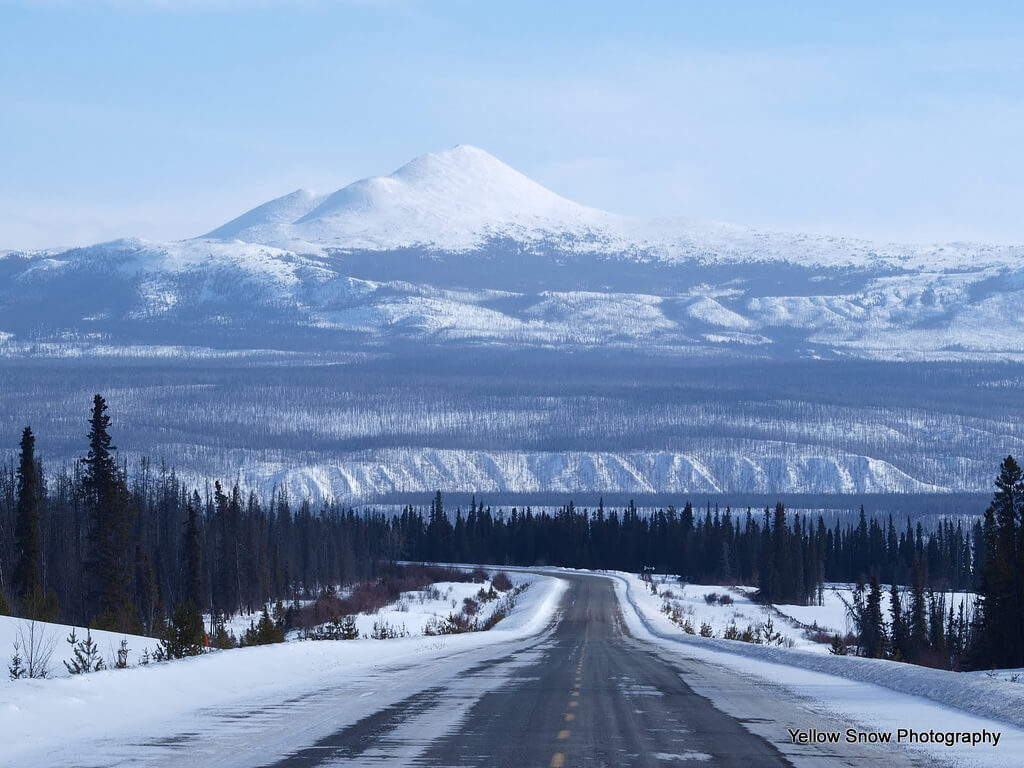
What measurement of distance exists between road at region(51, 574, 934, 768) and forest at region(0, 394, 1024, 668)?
36.4ft

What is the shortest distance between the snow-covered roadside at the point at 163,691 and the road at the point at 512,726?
0.63m

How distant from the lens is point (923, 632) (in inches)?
3027

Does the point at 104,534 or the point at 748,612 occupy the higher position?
the point at 104,534

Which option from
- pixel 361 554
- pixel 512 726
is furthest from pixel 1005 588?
pixel 361 554

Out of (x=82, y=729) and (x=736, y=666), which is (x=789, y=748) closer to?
(x=82, y=729)

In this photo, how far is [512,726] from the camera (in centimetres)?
1906

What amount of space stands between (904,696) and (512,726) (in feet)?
28.7

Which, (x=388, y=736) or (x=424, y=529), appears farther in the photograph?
(x=424, y=529)

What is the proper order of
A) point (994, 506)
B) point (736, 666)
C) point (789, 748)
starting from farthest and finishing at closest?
point (994, 506)
point (736, 666)
point (789, 748)

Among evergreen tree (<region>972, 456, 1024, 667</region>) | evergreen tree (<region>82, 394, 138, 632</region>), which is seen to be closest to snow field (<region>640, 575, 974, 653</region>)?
evergreen tree (<region>972, 456, 1024, 667</region>)

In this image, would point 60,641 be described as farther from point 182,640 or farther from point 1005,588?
point 1005,588

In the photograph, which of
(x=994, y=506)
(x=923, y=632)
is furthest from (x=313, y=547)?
(x=994, y=506)

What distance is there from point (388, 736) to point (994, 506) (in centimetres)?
4924

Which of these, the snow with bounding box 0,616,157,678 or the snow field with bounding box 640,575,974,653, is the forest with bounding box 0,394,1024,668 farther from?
the snow field with bounding box 640,575,974,653
